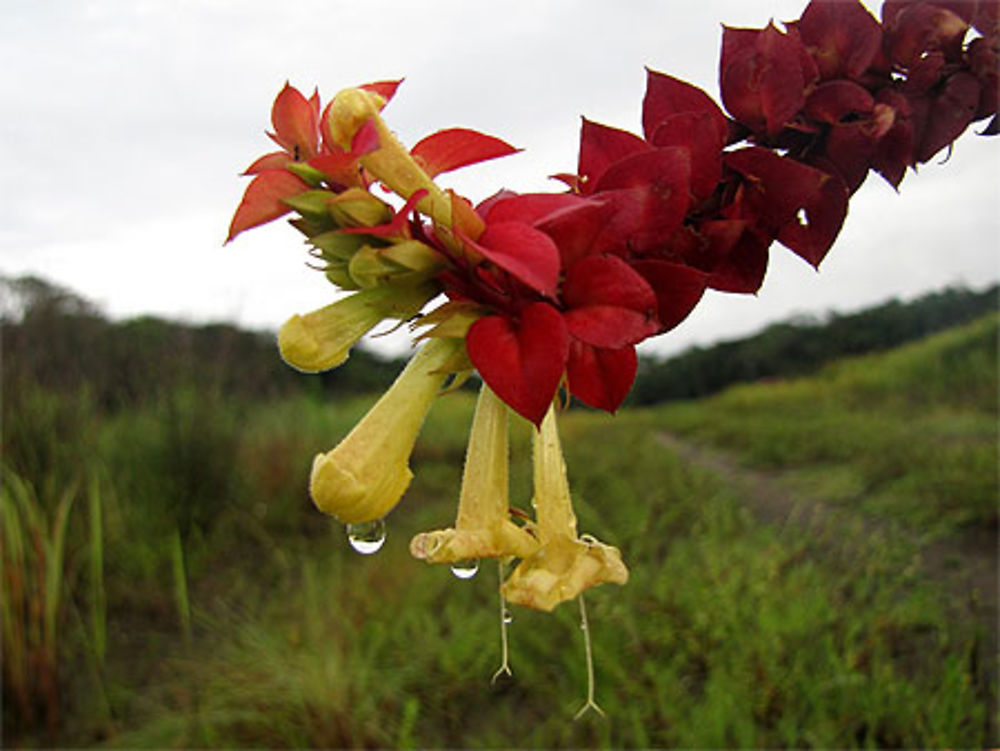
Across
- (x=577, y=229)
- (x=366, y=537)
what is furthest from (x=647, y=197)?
(x=366, y=537)

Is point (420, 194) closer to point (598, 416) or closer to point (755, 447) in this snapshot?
point (755, 447)

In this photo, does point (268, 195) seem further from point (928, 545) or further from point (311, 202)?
point (928, 545)

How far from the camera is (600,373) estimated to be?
349 millimetres

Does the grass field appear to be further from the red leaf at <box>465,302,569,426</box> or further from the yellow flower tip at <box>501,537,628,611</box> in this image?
the red leaf at <box>465,302,569,426</box>

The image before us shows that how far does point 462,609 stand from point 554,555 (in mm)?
2412

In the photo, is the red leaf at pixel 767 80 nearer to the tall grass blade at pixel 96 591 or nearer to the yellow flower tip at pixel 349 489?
the yellow flower tip at pixel 349 489

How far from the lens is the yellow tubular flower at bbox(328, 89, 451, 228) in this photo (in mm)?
331

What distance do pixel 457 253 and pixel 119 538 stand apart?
3.42 m

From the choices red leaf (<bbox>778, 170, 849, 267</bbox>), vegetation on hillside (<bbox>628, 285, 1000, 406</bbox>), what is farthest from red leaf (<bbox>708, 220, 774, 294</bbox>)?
vegetation on hillside (<bbox>628, 285, 1000, 406</bbox>)

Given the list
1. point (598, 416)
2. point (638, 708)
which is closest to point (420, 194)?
point (638, 708)

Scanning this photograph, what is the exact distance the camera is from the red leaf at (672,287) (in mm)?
333

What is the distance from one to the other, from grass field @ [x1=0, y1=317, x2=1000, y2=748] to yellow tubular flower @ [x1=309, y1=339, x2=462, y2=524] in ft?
3.26

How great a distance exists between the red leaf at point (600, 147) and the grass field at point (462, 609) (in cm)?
101

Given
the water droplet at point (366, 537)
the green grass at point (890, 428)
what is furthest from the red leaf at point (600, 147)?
the green grass at point (890, 428)
